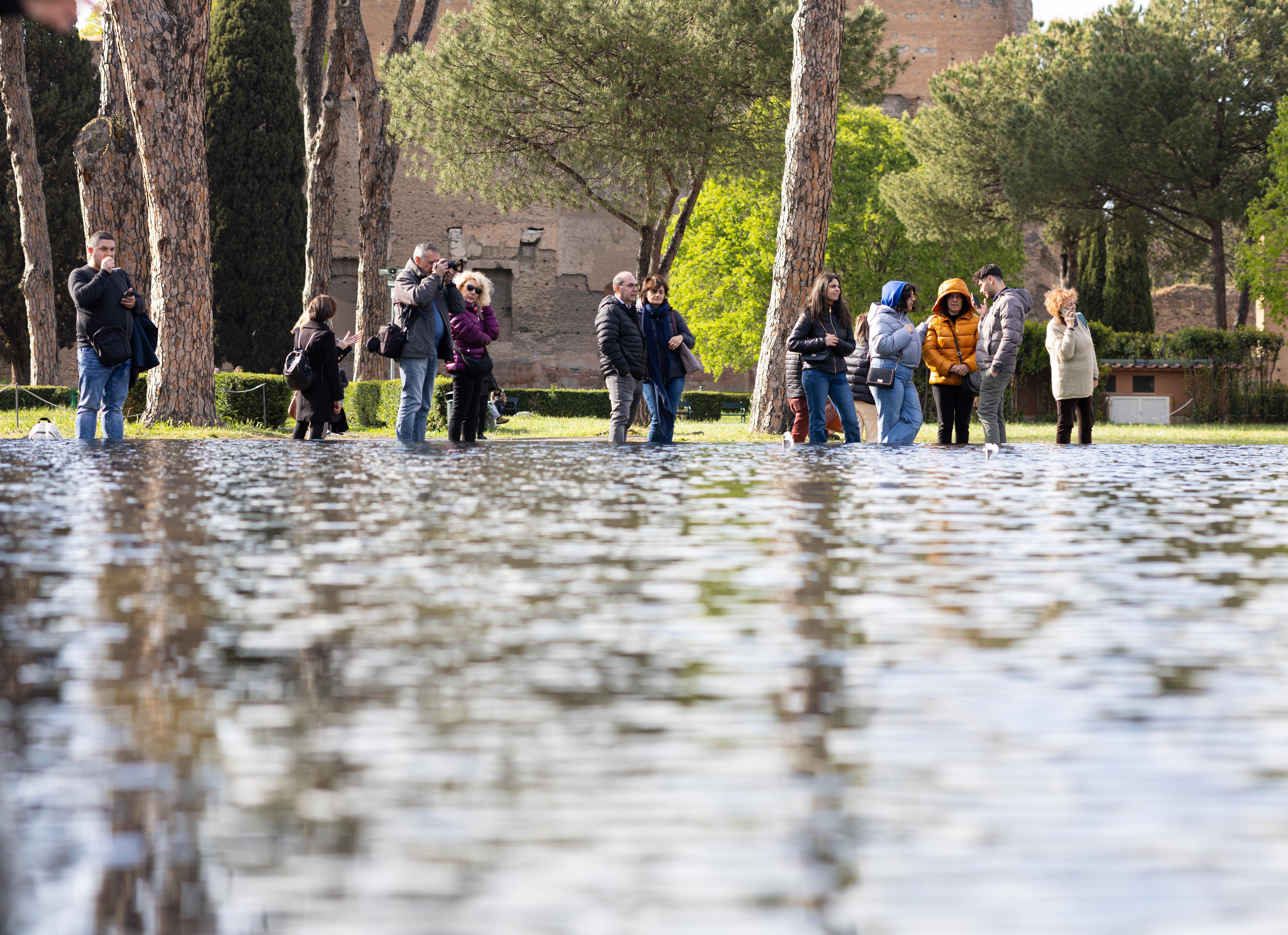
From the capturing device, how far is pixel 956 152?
3362 centimetres

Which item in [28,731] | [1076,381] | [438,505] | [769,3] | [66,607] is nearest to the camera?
[28,731]

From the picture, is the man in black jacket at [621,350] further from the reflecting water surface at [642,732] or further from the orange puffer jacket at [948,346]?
the reflecting water surface at [642,732]

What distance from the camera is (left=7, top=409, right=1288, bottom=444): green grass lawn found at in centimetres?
1512

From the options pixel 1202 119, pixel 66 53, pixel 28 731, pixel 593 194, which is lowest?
pixel 28 731

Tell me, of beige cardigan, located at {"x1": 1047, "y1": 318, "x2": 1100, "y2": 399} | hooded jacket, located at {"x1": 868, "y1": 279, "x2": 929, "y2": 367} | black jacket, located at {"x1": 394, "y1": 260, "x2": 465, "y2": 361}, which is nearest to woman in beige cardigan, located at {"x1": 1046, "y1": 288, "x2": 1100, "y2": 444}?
beige cardigan, located at {"x1": 1047, "y1": 318, "x2": 1100, "y2": 399}

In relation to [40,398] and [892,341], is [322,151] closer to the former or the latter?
[40,398]

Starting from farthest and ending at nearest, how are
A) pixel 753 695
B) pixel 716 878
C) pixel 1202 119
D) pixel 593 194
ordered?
pixel 1202 119 < pixel 593 194 < pixel 753 695 < pixel 716 878

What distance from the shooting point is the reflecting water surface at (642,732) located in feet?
Result: 2.88

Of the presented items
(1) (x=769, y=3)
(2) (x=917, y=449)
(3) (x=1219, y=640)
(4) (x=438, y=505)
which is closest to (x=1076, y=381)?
(2) (x=917, y=449)

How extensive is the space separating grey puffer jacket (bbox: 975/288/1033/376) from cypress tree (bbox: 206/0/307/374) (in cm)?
2637

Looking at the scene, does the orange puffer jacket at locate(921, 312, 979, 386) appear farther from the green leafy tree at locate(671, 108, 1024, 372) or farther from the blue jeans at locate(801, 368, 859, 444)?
the green leafy tree at locate(671, 108, 1024, 372)

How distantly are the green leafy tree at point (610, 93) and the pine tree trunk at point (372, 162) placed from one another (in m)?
0.47

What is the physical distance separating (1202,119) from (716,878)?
3084 cm

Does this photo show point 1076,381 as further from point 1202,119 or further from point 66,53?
point 66,53
